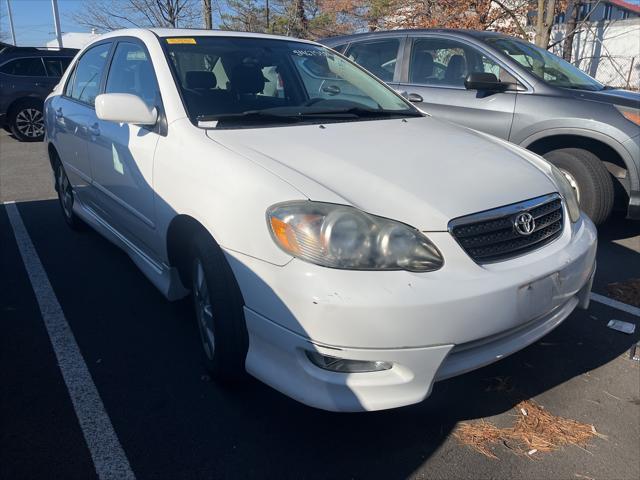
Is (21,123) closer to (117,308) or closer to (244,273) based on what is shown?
(117,308)

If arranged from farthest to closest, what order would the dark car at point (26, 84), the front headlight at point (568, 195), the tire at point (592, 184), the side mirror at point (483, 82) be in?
the dark car at point (26, 84) < the side mirror at point (483, 82) < the tire at point (592, 184) < the front headlight at point (568, 195)

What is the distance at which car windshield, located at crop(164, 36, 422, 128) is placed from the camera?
3.01 m

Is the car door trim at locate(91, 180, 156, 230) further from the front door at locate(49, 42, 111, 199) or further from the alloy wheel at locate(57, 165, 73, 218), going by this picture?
the alloy wheel at locate(57, 165, 73, 218)

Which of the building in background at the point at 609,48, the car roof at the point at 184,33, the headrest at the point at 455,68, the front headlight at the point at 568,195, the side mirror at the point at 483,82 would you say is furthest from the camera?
the building in background at the point at 609,48

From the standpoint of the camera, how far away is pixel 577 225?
2.76 m

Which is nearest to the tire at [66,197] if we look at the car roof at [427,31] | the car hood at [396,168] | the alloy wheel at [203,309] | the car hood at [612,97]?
the alloy wheel at [203,309]

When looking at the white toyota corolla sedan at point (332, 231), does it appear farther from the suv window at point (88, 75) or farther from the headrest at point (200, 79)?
the suv window at point (88, 75)

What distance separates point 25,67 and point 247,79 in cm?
908

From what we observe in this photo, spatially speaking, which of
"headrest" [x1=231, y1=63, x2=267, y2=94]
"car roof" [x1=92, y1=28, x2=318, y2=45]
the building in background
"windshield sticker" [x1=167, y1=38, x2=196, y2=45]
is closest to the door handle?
"car roof" [x1=92, y1=28, x2=318, y2=45]

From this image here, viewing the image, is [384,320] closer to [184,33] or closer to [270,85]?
[270,85]

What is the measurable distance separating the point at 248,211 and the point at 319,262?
15.7 inches

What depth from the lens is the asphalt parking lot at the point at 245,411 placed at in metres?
2.22

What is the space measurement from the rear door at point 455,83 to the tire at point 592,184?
2.20 ft

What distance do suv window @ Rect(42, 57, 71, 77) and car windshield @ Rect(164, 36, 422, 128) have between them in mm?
8650
